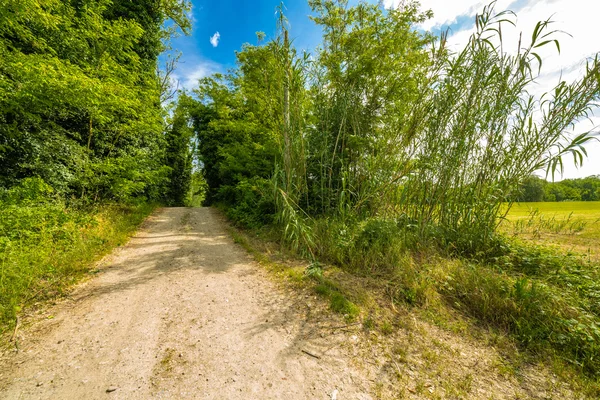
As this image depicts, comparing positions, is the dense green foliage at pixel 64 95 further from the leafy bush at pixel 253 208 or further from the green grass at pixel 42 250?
the leafy bush at pixel 253 208

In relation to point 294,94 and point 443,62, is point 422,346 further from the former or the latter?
point 443,62

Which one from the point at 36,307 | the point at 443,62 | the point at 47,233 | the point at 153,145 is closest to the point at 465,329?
the point at 443,62

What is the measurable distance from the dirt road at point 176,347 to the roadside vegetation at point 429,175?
2.62 ft

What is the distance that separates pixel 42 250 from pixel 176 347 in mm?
2894

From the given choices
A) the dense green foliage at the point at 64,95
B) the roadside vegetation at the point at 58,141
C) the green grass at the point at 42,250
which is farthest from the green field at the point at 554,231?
the dense green foliage at the point at 64,95

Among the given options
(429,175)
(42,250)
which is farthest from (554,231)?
(42,250)

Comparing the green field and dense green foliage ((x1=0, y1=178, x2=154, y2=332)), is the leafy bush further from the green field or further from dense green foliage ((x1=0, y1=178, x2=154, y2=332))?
the green field

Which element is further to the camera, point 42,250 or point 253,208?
point 253,208

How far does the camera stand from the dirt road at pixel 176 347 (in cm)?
155

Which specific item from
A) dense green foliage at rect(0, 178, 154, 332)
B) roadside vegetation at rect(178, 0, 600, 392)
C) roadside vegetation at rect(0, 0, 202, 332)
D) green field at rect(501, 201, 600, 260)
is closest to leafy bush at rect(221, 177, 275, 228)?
roadside vegetation at rect(178, 0, 600, 392)

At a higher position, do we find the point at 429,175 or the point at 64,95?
the point at 64,95

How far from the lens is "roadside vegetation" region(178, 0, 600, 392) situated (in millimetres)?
2434

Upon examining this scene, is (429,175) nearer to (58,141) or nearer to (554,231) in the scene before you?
(554,231)

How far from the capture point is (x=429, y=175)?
373cm
